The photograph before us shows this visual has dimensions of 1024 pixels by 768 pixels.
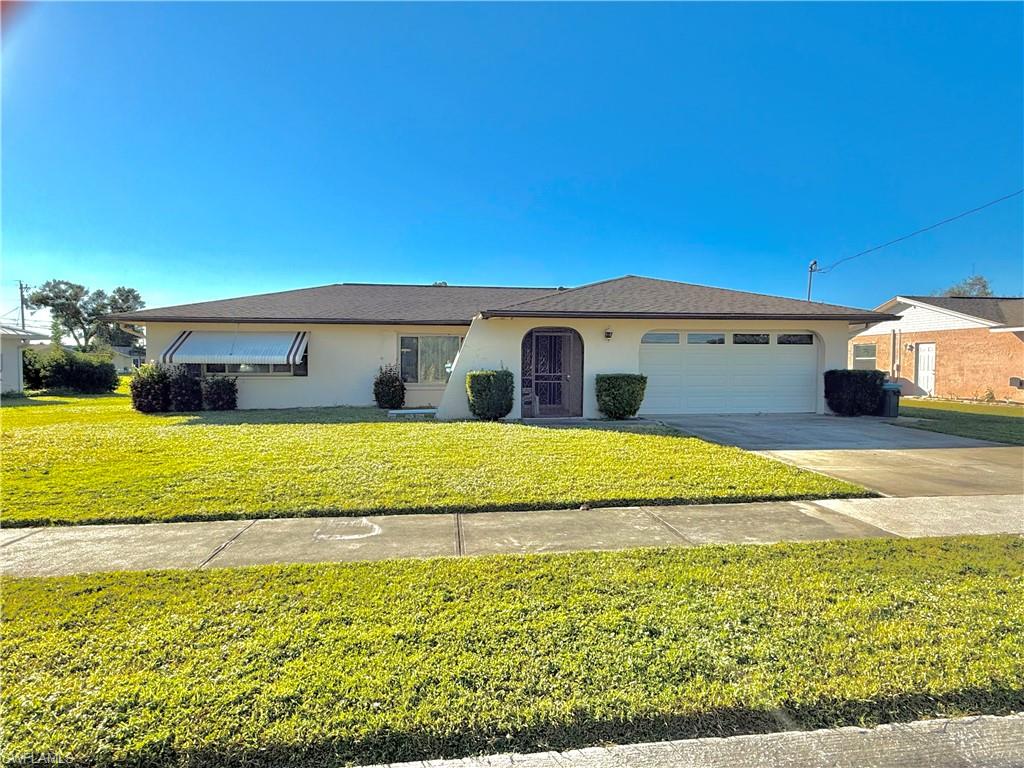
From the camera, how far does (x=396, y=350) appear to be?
15.9 meters

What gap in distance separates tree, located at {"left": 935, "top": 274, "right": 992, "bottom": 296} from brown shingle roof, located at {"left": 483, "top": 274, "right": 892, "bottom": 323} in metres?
51.1

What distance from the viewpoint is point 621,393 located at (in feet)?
42.9

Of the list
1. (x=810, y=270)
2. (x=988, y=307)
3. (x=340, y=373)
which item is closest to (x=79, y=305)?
(x=340, y=373)

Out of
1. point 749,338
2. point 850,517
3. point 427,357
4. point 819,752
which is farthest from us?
point 427,357

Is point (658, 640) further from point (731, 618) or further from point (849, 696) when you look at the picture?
point (849, 696)

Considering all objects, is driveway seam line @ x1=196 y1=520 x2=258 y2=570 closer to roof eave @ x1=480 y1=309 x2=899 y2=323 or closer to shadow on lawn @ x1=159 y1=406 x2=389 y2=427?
shadow on lawn @ x1=159 y1=406 x2=389 y2=427

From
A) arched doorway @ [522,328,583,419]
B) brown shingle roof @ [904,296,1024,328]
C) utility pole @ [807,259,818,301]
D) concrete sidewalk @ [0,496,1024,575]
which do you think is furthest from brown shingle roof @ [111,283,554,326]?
utility pole @ [807,259,818,301]

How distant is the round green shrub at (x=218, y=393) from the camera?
48.8ft

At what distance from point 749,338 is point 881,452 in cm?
617

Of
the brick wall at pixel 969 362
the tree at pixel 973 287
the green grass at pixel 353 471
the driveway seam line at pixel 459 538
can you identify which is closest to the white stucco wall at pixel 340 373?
the green grass at pixel 353 471

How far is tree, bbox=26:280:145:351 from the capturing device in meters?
52.3

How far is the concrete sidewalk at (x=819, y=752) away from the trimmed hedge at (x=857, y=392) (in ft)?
46.0

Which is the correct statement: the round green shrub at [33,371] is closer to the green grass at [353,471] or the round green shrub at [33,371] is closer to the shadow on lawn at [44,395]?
the shadow on lawn at [44,395]

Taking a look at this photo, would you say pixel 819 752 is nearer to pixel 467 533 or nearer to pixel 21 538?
pixel 467 533
